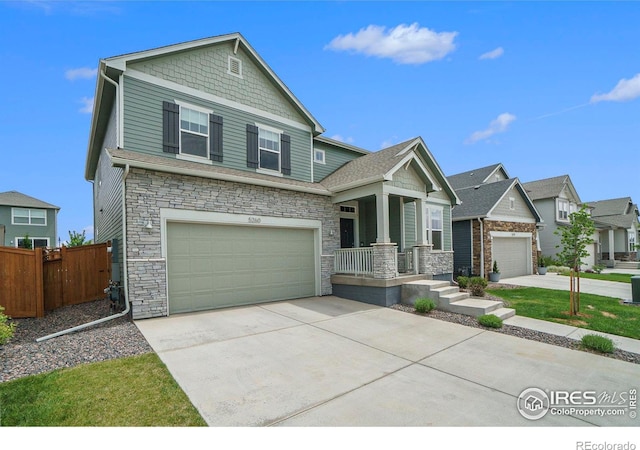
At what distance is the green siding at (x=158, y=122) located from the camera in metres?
7.88

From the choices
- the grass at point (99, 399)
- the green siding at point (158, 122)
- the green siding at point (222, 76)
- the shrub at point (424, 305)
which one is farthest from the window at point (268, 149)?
the grass at point (99, 399)

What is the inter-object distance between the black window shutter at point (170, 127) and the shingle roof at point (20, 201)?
2462 cm

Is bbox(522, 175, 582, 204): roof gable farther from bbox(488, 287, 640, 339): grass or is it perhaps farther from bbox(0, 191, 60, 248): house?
bbox(0, 191, 60, 248): house

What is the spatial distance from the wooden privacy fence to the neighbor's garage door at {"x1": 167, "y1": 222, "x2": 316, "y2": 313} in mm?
3708

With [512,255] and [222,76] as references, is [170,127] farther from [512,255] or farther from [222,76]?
[512,255]

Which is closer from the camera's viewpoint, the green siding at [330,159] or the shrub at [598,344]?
the shrub at [598,344]

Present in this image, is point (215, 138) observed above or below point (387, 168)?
above

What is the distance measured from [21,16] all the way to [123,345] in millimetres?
7193

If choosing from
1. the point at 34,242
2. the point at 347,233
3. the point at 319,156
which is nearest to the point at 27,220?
the point at 34,242

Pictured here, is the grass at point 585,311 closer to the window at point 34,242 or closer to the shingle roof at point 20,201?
the window at point 34,242

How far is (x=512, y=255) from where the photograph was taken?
17312mm

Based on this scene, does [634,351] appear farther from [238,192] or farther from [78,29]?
[78,29]

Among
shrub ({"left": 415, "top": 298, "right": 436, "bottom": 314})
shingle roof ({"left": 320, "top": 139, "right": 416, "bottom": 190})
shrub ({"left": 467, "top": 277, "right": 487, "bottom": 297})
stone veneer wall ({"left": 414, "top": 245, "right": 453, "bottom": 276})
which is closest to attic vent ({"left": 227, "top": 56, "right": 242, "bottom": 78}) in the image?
shingle roof ({"left": 320, "top": 139, "right": 416, "bottom": 190})

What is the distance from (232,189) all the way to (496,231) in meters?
14.5
